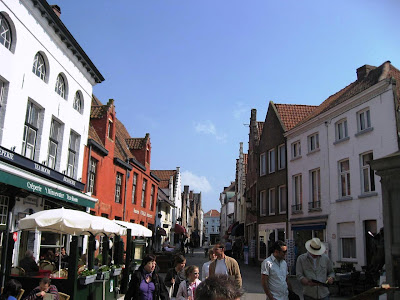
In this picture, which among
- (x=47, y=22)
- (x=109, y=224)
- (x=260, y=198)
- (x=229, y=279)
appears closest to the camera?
(x=229, y=279)

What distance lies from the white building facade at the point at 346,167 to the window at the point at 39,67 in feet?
44.9

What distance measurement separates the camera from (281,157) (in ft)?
89.5

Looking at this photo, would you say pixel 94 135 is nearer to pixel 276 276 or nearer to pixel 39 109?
pixel 39 109

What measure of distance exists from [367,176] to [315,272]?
13.1m

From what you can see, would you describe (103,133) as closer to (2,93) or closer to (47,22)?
(47,22)

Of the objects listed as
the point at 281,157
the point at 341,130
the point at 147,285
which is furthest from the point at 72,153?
the point at 281,157

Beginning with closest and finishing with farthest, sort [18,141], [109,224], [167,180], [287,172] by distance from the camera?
[109,224] < [18,141] < [287,172] < [167,180]

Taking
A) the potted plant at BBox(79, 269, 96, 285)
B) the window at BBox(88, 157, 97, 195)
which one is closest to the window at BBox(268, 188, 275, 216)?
the window at BBox(88, 157, 97, 195)

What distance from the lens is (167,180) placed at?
51.6m

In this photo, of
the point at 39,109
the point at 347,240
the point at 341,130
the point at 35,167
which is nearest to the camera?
the point at 35,167

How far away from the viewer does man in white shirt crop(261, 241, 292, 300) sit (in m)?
5.93

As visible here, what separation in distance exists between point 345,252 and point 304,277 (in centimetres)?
1419

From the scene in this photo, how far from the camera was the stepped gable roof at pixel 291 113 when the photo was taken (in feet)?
90.7

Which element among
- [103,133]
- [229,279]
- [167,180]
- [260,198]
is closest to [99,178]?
[103,133]
